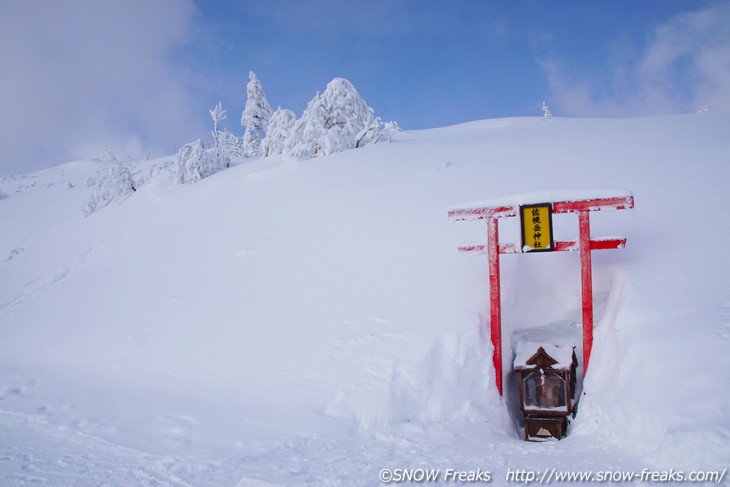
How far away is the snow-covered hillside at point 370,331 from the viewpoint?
4383mm

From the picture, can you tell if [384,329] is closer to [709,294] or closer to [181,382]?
[181,382]

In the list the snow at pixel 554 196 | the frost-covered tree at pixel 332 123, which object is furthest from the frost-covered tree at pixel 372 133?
the snow at pixel 554 196

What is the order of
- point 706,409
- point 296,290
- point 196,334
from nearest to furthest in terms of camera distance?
point 706,409, point 196,334, point 296,290

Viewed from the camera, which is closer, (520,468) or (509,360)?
(520,468)

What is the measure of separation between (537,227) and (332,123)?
11.7 metres

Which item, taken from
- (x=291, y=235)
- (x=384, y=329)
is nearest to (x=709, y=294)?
(x=384, y=329)

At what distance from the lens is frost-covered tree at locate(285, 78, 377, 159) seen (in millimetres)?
15453

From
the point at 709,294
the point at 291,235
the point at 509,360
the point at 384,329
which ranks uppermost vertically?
the point at 291,235

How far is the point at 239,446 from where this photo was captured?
189 inches

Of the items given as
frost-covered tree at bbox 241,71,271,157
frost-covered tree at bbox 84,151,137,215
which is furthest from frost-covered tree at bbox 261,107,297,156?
frost-covered tree at bbox 241,71,271,157

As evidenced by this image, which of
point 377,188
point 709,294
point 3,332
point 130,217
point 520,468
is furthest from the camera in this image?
point 130,217

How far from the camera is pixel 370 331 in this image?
266 inches

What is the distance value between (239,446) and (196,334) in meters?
3.42

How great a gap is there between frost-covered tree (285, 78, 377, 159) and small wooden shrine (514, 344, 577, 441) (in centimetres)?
1121
